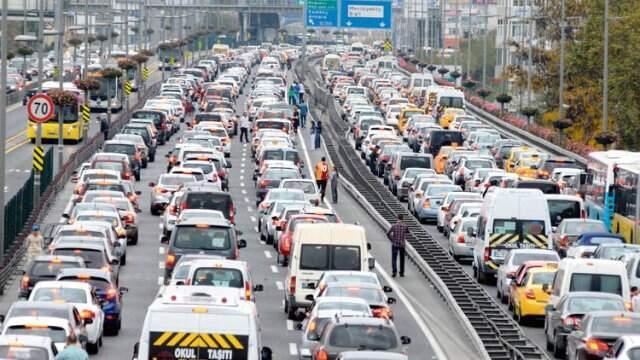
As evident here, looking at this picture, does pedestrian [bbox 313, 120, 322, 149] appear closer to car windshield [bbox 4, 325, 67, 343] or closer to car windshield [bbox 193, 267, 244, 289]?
car windshield [bbox 193, 267, 244, 289]

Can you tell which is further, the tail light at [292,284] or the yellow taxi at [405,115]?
the yellow taxi at [405,115]

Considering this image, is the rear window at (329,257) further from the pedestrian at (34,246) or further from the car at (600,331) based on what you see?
the car at (600,331)

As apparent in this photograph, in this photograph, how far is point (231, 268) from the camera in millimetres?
37094

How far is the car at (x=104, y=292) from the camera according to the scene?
37.6 m

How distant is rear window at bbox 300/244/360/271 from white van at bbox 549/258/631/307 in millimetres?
4573

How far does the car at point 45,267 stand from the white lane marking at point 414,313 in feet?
22.3

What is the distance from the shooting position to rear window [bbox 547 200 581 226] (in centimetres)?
5447

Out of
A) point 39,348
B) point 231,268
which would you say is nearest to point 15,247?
point 231,268

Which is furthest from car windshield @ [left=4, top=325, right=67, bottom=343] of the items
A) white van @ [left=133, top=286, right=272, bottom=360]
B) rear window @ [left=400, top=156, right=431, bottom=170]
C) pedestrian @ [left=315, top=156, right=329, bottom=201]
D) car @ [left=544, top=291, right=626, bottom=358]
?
rear window @ [left=400, top=156, right=431, bottom=170]

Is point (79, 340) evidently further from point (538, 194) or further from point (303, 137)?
point (303, 137)

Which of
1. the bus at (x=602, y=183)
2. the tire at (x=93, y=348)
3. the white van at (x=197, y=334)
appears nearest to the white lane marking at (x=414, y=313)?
the tire at (x=93, y=348)

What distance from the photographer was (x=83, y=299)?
3538 cm

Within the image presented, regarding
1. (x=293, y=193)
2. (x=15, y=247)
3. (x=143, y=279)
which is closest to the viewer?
(x=143, y=279)

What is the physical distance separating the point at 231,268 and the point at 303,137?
62265 mm
